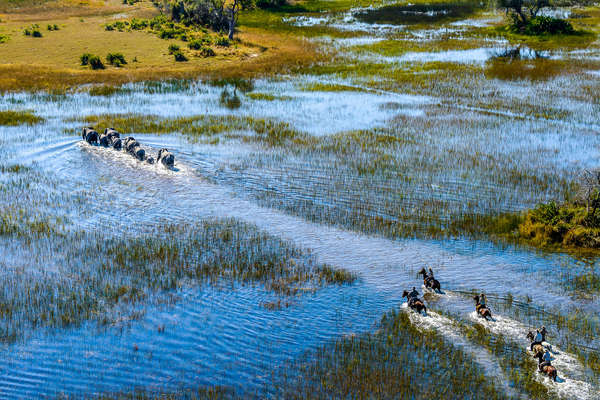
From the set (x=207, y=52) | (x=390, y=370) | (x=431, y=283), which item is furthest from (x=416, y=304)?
(x=207, y=52)

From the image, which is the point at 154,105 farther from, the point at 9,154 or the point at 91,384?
the point at 91,384

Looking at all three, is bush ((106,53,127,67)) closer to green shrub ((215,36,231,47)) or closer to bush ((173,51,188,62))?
bush ((173,51,188,62))

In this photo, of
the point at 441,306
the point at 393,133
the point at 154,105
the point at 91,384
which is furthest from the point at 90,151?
the point at 441,306

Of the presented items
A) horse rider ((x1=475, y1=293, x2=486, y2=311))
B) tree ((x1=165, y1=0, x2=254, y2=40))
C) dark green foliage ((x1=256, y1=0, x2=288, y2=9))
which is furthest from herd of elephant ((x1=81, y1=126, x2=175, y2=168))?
dark green foliage ((x1=256, y1=0, x2=288, y2=9))

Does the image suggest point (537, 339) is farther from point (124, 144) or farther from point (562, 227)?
point (124, 144)

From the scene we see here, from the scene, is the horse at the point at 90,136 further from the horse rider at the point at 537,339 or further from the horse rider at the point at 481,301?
the horse rider at the point at 537,339

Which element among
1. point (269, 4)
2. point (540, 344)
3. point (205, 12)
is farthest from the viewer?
point (269, 4)
